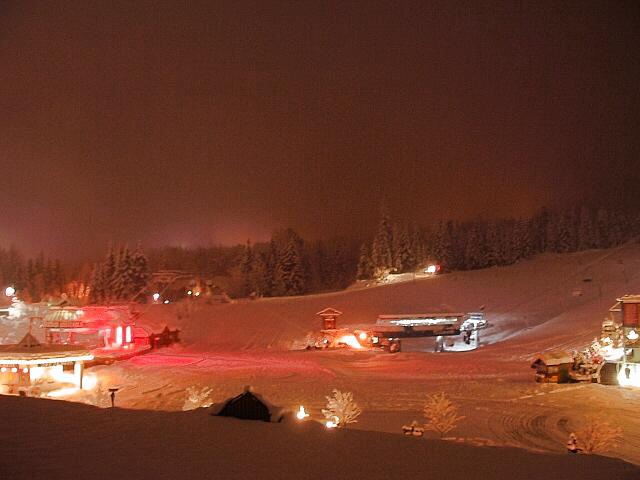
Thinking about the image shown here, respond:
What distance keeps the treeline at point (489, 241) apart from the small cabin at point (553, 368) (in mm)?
46977

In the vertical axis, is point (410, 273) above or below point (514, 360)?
above

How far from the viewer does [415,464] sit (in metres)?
7.22

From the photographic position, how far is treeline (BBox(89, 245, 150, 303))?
7006 centimetres

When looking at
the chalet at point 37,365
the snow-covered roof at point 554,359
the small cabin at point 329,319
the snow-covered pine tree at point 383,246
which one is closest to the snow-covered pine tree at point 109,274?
the snow-covered pine tree at point 383,246

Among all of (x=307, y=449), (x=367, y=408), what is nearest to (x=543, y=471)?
(x=307, y=449)

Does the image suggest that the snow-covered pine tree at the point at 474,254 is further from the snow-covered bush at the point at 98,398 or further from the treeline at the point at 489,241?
the snow-covered bush at the point at 98,398

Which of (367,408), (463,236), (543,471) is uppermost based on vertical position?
(463,236)

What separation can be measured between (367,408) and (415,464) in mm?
12917

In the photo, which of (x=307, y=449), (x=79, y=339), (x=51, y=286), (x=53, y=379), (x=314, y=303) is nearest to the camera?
(x=307, y=449)

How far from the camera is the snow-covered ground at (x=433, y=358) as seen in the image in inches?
727

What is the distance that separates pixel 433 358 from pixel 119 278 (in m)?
46.5

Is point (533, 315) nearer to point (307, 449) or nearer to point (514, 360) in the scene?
point (514, 360)

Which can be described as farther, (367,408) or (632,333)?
(632,333)

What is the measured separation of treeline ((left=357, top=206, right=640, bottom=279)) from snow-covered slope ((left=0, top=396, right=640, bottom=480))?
6445 cm
